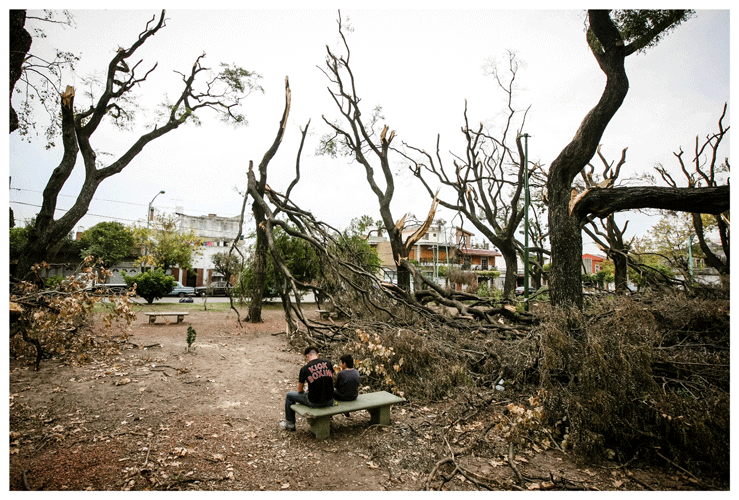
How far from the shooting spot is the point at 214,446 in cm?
372

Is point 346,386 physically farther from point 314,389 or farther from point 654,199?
point 654,199

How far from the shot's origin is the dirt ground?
310 centimetres

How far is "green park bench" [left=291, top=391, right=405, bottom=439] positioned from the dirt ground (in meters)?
0.11

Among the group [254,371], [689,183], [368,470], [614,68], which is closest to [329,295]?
[254,371]

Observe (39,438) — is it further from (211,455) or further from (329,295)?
(329,295)

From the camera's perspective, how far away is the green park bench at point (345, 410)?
3.96 meters

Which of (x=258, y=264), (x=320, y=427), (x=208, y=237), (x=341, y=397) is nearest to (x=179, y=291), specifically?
(x=208, y=237)

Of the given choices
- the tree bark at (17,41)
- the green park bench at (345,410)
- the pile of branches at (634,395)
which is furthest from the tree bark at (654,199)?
the tree bark at (17,41)

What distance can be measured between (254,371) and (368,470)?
3633 millimetres

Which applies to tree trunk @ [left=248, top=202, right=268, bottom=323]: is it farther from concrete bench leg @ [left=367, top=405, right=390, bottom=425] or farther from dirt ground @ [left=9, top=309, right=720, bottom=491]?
concrete bench leg @ [left=367, top=405, right=390, bottom=425]

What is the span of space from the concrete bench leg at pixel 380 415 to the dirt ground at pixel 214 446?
8cm

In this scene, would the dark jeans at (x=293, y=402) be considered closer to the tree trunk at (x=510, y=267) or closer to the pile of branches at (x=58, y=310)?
the pile of branches at (x=58, y=310)

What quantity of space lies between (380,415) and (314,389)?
80cm

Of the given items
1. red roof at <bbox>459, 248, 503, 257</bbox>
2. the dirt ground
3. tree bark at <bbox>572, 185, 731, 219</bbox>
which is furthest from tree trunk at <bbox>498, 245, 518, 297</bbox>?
red roof at <bbox>459, 248, 503, 257</bbox>
